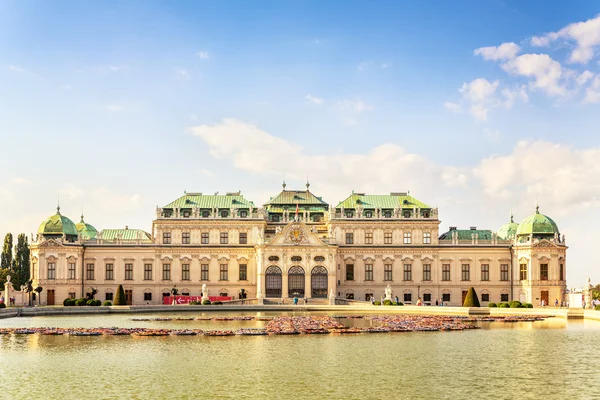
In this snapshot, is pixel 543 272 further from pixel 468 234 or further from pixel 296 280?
pixel 296 280

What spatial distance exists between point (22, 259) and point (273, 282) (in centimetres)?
3616

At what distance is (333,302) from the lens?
10088 cm

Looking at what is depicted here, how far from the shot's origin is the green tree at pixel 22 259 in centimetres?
11512

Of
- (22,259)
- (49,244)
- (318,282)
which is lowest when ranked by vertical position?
(318,282)

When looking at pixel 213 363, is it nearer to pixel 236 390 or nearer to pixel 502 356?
pixel 236 390

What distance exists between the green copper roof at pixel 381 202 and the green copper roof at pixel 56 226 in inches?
1385

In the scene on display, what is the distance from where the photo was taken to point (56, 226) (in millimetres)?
108062

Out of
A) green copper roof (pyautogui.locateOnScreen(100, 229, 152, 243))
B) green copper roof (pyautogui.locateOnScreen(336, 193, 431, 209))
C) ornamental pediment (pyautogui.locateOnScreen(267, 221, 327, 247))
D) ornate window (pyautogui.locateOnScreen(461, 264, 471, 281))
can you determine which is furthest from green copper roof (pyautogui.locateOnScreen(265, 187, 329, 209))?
ornate window (pyautogui.locateOnScreen(461, 264, 471, 281))

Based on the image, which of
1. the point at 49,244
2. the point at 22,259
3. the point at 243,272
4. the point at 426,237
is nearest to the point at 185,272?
the point at 243,272

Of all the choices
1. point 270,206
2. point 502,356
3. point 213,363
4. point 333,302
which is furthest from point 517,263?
point 213,363

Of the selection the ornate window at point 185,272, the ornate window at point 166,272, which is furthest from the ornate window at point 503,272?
the ornate window at point 166,272

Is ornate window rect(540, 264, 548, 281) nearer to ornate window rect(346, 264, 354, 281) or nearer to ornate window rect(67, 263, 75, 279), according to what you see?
ornate window rect(346, 264, 354, 281)

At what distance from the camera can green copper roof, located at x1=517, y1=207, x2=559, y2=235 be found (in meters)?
107

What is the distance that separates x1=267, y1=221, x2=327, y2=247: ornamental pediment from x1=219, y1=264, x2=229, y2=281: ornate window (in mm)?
7714
